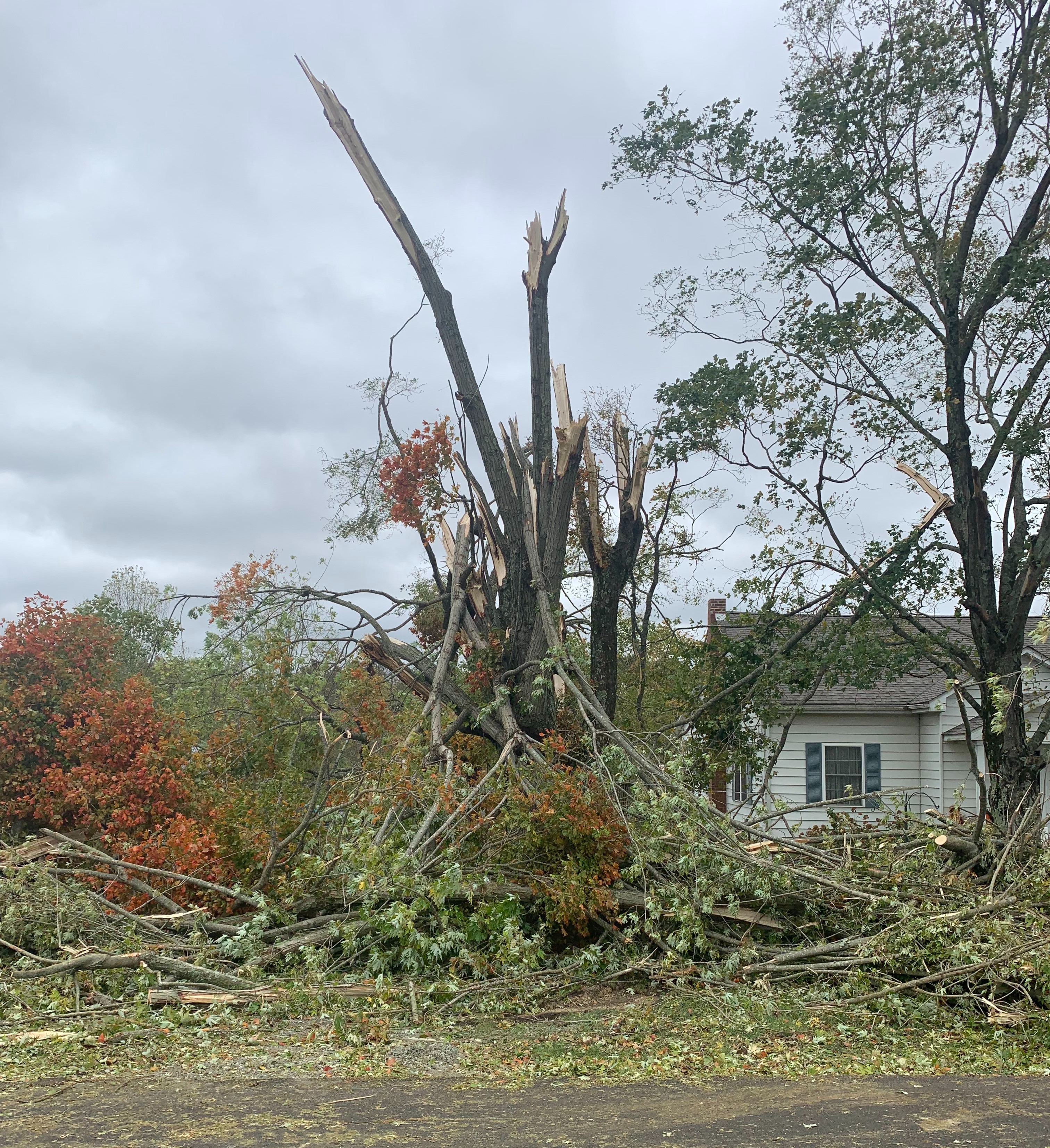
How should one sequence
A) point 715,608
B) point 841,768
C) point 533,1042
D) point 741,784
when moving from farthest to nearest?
point 715,608
point 841,768
point 741,784
point 533,1042

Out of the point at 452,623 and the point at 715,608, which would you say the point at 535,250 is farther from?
the point at 715,608

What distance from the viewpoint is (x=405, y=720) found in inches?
412

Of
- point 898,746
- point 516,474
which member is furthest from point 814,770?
point 516,474

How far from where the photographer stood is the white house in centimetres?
1728

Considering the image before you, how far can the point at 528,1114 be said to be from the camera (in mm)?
4488

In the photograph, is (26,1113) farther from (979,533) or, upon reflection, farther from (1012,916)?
(979,533)

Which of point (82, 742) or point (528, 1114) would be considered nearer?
point (528, 1114)

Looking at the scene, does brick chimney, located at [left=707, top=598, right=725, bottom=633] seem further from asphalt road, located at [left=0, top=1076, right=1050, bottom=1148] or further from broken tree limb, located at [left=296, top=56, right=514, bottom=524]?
asphalt road, located at [left=0, top=1076, right=1050, bottom=1148]

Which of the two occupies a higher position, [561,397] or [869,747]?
[561,397]

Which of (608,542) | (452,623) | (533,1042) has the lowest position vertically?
(533,1042)

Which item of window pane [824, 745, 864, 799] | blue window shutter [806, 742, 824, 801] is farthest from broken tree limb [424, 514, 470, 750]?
window pane [824, 745, 864, 799]

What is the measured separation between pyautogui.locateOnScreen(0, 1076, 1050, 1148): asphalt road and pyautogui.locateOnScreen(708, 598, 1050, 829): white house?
12612 mm

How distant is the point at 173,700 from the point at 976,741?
11564 millimetres

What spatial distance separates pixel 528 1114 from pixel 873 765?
14.4 m
